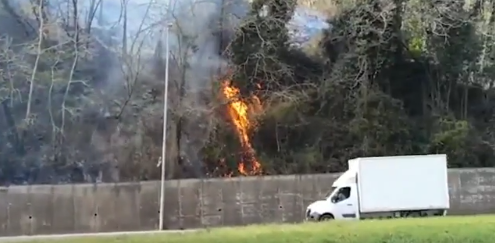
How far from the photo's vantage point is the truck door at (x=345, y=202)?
2634 cm

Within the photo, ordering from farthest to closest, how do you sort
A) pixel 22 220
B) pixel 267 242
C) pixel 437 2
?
pixel 437 2, pixel 22 220, pixel 267 242

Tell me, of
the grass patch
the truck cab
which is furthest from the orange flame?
the grass patch

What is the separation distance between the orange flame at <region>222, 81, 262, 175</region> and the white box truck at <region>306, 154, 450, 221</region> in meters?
9.02

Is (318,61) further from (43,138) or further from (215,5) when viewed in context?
(43,138)

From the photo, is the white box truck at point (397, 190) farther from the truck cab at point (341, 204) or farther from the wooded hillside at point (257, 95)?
the wooded hillside at point (257, 95)

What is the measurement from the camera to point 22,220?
96.6 ft

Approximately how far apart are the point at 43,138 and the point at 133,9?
28.5 ft

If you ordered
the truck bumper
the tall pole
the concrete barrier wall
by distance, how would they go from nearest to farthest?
the truck bumper < the concrete barrier wall < the tall pole

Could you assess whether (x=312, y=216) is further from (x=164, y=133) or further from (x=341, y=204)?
(x=164, y=133)

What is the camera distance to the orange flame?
35.1 metres

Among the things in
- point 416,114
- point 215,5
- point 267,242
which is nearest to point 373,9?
point 416,114

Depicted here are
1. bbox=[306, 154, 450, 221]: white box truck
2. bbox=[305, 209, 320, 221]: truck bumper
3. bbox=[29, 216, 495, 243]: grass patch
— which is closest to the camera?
bbox=[29, 216, 495, 243]: grass patch

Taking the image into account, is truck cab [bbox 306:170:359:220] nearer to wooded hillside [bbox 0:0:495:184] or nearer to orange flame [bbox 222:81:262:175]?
wooded hillside [bbox 0:0:495:184]

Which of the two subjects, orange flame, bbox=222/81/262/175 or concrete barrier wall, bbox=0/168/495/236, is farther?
orange flame, bbox=222/81/262/175
